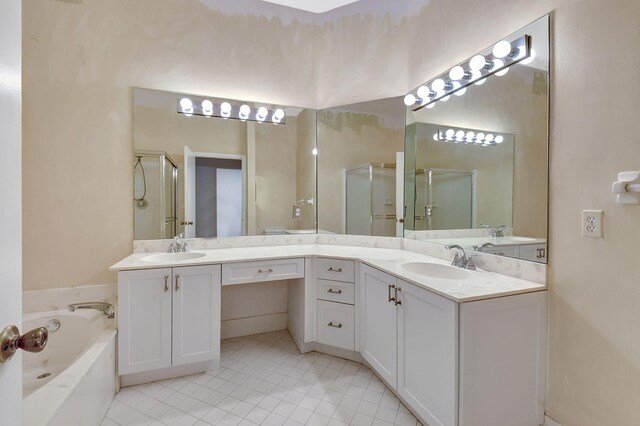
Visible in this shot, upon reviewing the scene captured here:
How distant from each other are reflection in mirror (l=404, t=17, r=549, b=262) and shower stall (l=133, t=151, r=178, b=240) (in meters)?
1.93

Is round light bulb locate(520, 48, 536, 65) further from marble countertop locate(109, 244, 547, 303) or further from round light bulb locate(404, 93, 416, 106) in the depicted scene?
marble countertop locate(109, 244, 547, 303)

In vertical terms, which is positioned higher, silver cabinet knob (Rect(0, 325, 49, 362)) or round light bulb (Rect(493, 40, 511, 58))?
round light bulb (Rect(493, 40, 511, 58))

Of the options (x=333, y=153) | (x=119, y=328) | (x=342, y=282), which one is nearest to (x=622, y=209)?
(x=342, y=282)

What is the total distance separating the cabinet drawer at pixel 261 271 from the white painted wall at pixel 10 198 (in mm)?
1385

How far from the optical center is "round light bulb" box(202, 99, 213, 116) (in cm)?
241

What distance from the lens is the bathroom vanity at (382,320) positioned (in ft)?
4.26

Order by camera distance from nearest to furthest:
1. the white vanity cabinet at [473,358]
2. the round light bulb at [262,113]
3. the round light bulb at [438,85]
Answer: the white vanity cabinet at [473,358]
the round light bulb at [438,85]
the round light bulb at [262,113]

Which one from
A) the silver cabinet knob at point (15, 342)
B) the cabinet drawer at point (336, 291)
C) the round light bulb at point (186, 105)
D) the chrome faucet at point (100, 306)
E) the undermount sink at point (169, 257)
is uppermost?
the round light bulb at point (186, 105)

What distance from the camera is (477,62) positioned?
5.82ft

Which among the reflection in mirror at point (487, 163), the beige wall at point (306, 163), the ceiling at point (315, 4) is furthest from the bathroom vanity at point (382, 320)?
the ceiling at point (315, 4)

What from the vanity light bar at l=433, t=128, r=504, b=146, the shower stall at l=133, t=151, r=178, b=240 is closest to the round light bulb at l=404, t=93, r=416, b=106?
the vanity light bar at l=433, t=128, r=504, b=146

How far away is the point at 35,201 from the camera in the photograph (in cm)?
196

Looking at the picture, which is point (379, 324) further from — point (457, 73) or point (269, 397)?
point (457, 73)

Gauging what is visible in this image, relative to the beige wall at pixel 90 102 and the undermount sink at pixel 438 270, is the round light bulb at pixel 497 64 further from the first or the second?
the beige wall at pixel 90 102
